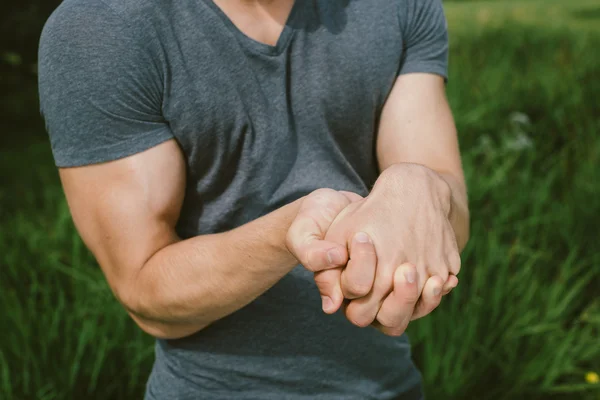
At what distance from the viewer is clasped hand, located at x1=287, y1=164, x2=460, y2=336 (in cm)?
98

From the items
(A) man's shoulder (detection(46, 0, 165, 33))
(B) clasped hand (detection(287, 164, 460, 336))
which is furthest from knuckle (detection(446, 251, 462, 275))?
(A) man's shoulder (detection(46, 0, 165, 33))

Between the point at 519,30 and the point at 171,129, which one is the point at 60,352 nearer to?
the point at 171,129

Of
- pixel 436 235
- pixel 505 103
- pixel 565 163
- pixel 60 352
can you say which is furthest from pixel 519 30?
pixel 436 235

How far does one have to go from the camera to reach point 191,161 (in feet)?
4.22

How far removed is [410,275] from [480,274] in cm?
160

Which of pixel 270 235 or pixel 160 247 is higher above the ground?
pixel 270 235

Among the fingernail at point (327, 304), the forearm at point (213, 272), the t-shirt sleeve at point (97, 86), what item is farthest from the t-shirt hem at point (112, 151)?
the fingernail at point (327, 304)

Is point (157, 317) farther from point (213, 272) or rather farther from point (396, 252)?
point (396, 252)

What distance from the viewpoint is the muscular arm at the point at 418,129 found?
1392 mm

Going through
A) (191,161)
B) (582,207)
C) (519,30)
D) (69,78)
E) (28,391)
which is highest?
(69,78)

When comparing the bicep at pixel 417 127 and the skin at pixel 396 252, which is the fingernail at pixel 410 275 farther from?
the bicep at pixel 417 127

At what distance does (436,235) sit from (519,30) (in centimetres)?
547

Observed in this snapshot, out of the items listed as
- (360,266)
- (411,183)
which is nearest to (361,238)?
(360,266)

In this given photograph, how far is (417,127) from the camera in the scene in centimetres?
140
